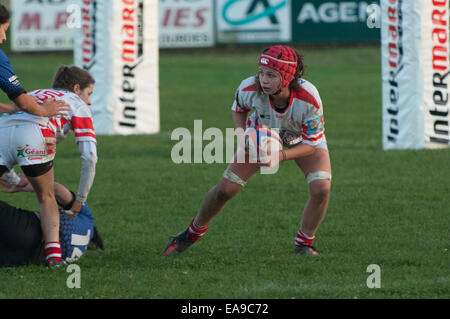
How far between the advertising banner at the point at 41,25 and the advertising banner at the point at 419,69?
20545mm

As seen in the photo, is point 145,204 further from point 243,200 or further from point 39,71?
point 39,71

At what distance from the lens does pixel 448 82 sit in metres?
12.9

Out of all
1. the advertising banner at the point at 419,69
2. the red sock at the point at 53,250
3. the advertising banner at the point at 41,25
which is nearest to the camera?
the red sock at the point at 53,250

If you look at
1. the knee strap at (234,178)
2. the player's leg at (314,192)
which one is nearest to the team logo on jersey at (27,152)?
the knee strap at (234,178)

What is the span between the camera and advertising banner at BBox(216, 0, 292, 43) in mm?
30391

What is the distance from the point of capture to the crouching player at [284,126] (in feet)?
21.5

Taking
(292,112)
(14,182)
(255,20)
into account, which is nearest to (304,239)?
(292,112)

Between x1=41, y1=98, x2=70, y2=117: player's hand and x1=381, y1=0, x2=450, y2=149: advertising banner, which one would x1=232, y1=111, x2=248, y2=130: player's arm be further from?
x1=381, y1=0, x2=450, y2=149: advertising banner

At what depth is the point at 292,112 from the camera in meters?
6.72

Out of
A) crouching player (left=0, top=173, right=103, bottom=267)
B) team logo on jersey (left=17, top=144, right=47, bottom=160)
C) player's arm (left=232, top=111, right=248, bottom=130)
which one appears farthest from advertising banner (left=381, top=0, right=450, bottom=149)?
team logo on jersey (left=17, top=144, right=47, bottom=160)

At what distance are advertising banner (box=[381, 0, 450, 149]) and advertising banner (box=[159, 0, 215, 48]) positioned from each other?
18.6m

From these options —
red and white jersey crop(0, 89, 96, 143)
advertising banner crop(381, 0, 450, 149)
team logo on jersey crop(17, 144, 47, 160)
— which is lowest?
team logo on jersey crop(17, 144, 47, 160)

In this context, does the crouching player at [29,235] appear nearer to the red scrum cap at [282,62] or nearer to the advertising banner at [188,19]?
the red scrum cap at [282,62]

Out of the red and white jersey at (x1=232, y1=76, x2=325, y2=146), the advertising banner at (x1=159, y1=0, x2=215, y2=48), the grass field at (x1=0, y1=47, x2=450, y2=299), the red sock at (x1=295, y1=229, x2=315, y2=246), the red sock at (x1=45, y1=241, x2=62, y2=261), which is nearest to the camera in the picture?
the grass field at (x1=0, y1=47, x2=450, y2=299)
